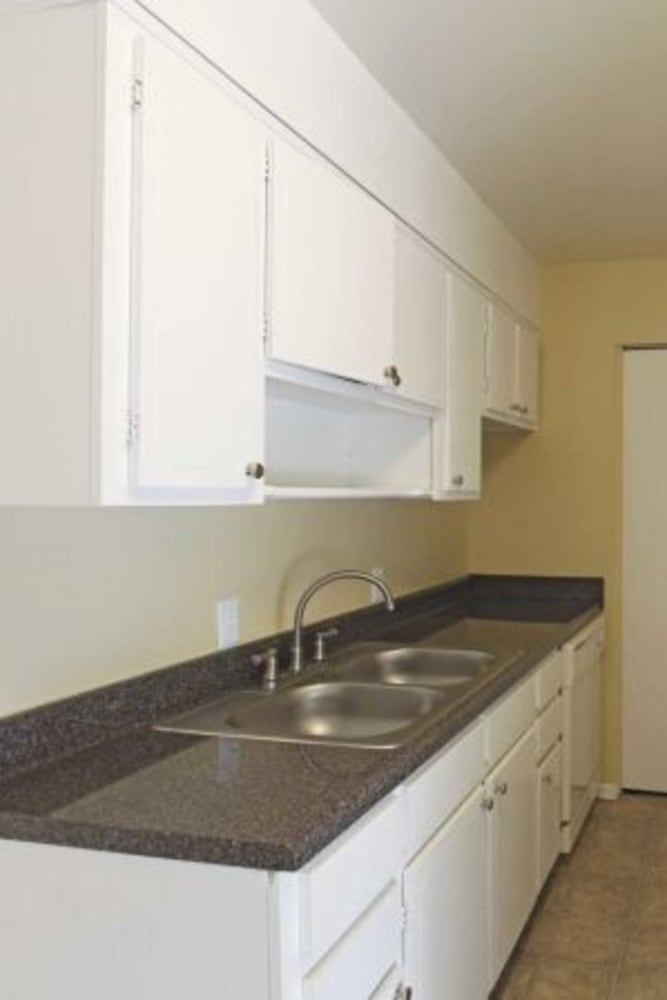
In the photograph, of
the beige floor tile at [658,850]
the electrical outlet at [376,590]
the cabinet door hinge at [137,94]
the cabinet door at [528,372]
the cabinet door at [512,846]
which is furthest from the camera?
the cabinet door at [528,372]

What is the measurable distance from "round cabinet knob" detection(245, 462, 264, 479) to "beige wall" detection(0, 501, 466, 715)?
36 cm

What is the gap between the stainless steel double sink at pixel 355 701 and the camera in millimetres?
2098

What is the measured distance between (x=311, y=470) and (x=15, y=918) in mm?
1608

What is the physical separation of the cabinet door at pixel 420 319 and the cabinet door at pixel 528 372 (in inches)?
45.2

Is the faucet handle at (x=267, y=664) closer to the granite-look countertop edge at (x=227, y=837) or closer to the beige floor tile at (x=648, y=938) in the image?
the granite-look countertop edge at (x=227, y=837)

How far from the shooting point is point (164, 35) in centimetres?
160

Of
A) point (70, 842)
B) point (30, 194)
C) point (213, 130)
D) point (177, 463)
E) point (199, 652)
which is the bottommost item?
point (70, 842)

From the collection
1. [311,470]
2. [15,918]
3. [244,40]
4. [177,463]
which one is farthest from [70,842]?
[311,470]

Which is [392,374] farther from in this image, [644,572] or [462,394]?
[644,572]

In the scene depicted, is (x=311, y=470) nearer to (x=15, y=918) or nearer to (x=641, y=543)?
(x=15, y=918)

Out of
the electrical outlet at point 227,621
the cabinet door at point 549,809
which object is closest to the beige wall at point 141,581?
the electrical outlet at point 227,621

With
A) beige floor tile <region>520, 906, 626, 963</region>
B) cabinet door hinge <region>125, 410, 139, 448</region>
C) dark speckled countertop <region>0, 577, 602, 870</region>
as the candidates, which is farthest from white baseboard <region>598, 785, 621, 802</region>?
cabinet door hinge <region>125, 410, 139, 448</region>

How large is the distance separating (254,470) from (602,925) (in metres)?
2.21

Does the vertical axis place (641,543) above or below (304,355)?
below
